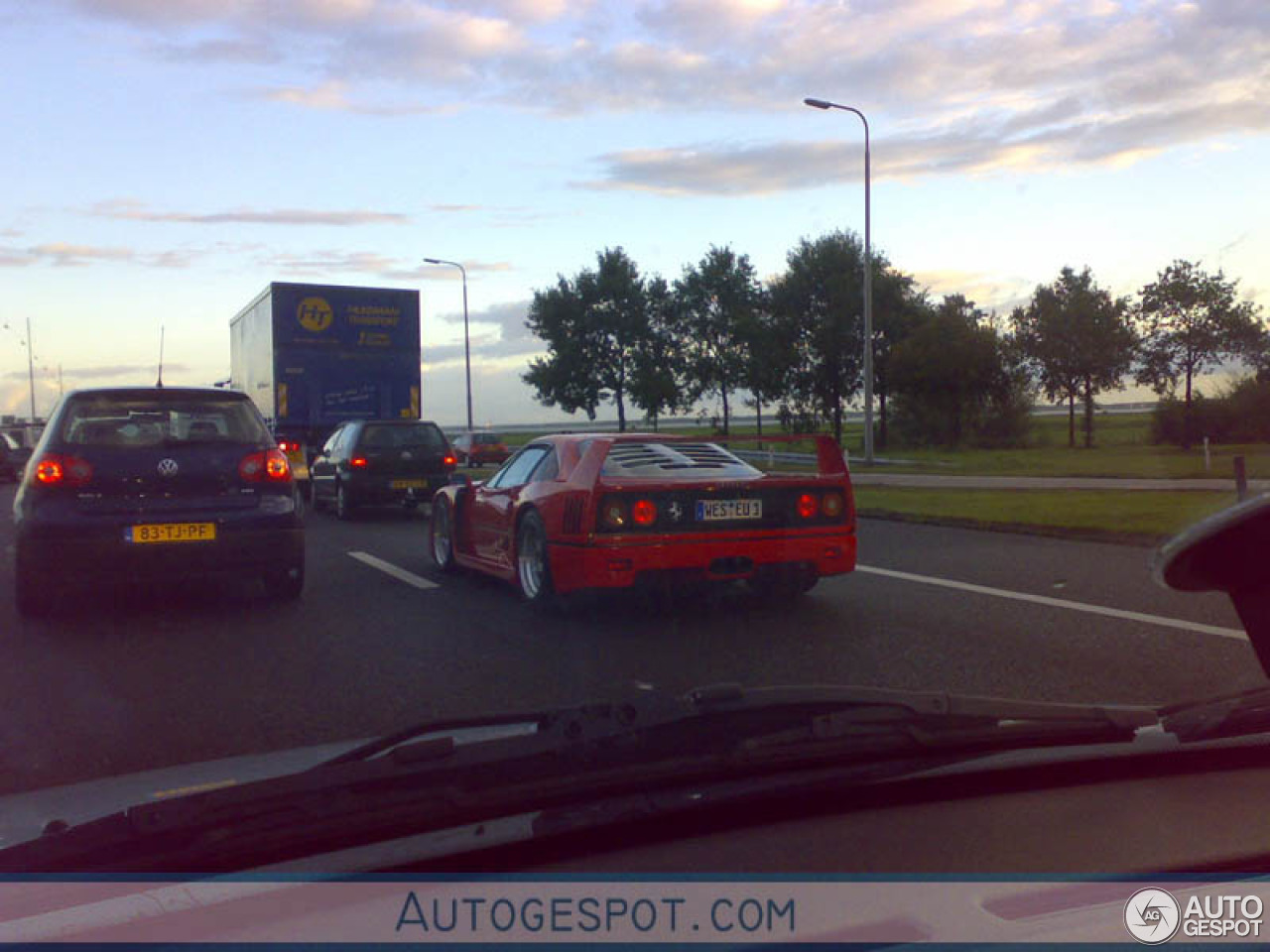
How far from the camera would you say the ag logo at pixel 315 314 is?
22.2m

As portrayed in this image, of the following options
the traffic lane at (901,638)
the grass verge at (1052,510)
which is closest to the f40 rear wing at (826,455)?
the traffic lane at (901,638)

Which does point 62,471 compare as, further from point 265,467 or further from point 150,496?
point 265,467

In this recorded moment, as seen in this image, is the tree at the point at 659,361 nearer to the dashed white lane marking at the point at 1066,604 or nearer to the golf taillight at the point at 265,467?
the dashed white lane marking at the point at 1066,604

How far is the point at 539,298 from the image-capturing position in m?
68.0

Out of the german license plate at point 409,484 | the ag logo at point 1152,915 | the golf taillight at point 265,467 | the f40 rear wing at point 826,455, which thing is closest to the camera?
the ag logo at point 1152,915

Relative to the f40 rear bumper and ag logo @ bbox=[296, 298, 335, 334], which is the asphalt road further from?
ag logo @ bbox=[296, 298, 335, 334]

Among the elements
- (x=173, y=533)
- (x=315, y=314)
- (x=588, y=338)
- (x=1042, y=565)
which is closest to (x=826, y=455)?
(x=1042, y=565)

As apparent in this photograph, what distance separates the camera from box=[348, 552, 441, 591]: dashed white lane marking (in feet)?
33.1

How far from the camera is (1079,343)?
5403 cm

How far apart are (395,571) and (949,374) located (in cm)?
4237

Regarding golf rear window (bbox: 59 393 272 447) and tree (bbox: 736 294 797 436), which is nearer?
golf rear window (bbox: 59 393 272 447)

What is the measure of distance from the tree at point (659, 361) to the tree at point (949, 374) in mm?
16636

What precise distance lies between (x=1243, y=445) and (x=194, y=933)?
36375mm


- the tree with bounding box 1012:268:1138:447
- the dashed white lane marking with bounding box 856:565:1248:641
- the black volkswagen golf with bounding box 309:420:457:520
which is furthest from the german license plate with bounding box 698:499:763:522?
the tree with bounding box 1012:268:1138:447
